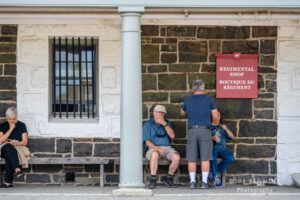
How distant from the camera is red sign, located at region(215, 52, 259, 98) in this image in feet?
36.0

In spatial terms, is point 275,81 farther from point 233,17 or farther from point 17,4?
point 17,4

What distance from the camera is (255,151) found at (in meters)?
11.0

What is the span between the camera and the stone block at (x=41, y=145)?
11.0 m

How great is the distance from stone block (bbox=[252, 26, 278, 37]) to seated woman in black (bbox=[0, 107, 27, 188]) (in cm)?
407

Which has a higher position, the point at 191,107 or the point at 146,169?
the point at 191,107

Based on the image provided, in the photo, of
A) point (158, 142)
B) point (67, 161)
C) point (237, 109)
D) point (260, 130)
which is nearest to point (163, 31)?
point (237, 109)

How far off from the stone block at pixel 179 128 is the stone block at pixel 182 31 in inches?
57.1

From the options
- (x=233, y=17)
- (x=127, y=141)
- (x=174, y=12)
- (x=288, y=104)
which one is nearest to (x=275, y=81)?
(x=288, y=104)

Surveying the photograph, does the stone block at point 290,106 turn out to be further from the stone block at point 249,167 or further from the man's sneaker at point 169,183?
the man's sneaker at point 169,183

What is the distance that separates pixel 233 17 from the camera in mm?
10820

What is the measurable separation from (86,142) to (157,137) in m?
1.27

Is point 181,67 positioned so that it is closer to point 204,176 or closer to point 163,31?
point 163,31

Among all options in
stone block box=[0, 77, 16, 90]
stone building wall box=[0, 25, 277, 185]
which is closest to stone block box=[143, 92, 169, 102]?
stone building wall box=[0, 25, 277, 185]

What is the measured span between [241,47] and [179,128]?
1.68 metres
